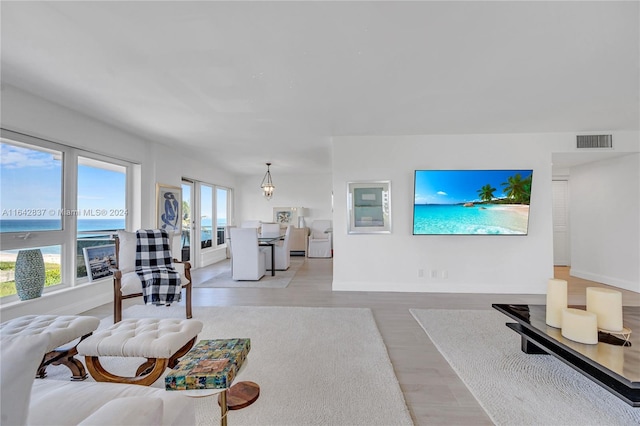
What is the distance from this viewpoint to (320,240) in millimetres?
7391

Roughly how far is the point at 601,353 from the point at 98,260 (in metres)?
5.20

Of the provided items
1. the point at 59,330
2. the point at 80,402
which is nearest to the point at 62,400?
the point at 80,402

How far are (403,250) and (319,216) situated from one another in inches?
174

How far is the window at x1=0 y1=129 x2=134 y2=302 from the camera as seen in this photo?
268 cm

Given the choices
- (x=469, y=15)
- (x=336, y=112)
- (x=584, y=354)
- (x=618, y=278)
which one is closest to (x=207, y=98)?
(x=336, y=112)

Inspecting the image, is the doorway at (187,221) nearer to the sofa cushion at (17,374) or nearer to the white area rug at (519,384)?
the white area rug at (519,384)

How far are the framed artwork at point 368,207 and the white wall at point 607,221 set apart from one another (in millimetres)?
3708

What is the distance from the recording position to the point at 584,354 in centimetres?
155

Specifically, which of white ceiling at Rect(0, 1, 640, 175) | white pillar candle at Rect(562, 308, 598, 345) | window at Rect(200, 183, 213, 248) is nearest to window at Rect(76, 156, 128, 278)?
white ceiling at Rect(0, 1, 640, 175)

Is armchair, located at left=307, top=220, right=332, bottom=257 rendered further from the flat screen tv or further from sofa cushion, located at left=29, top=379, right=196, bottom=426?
sofa cushion, located at left=29, top=379, right=196, bottom=426

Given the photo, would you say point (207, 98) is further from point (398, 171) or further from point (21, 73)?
point (398, 171)

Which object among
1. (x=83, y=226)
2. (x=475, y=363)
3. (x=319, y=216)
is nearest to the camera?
(x=475, y=363)

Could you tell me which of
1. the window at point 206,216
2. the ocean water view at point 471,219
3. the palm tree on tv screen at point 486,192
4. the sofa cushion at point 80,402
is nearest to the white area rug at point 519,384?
the ocean water view at point 471,219

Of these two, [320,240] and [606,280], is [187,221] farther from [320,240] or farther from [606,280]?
[606,280]
